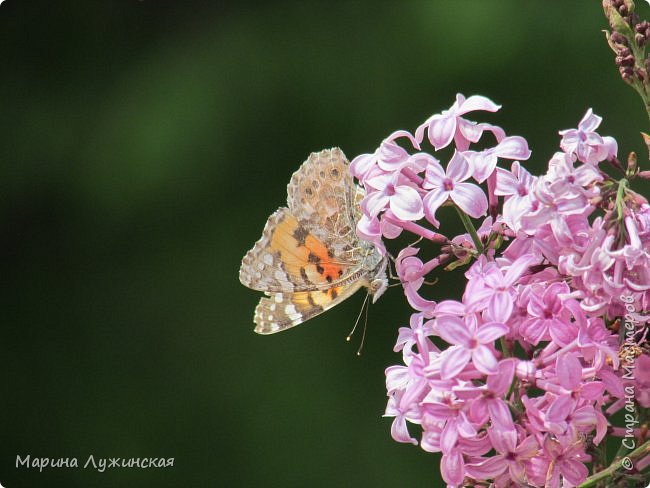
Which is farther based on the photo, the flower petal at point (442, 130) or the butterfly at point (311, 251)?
the butterfly at point (311, 251)

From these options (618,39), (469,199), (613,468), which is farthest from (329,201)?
(613,468)

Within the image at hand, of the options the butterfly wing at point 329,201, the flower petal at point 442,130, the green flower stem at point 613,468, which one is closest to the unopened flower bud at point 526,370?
the green flower stem at point 613,468

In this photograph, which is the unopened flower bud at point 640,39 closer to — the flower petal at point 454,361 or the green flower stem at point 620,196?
the green flower stem at point 620,196

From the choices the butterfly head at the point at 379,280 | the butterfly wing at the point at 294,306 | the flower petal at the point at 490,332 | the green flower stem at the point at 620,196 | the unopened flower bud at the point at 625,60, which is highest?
the unopened flower bud at the point at 625,60

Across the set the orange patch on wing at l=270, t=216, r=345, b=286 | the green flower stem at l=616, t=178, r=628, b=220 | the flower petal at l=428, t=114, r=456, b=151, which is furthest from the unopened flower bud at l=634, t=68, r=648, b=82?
the orange patch on wing at l=270, t=216, r=345, b=286

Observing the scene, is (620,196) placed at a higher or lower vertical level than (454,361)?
higher

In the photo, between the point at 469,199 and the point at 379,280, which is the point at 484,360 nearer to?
the point at 469,199

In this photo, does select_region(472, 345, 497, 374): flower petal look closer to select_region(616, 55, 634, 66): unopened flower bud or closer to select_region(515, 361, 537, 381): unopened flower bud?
select_region(515, 361, 537, 381): unopened flower bud

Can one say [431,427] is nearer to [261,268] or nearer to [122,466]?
[261,268]
